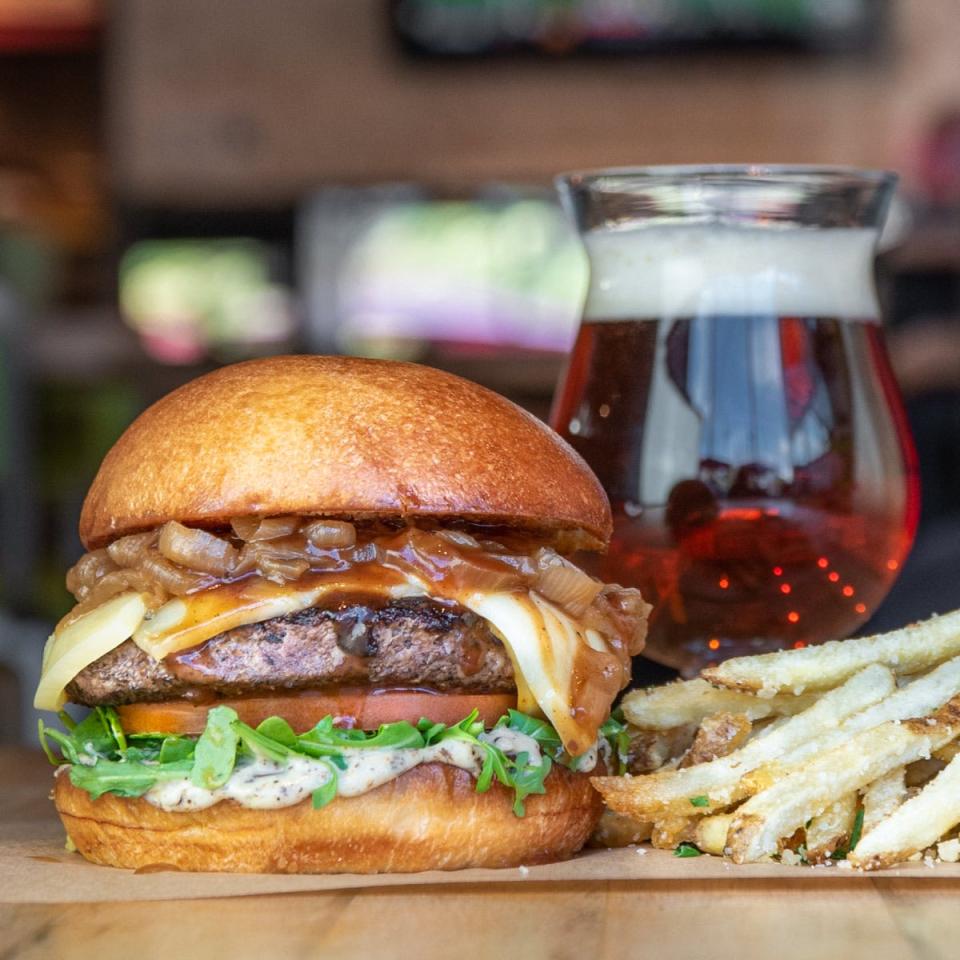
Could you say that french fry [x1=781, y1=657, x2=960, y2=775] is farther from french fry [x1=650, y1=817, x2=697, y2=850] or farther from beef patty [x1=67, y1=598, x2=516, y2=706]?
beef patty [x1=67, y1=598, x2=516, y2=706]

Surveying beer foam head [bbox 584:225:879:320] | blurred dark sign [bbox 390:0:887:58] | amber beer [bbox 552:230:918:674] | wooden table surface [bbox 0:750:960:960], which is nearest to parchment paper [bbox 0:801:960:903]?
wooden table surface [bbox 0:750:960:960]

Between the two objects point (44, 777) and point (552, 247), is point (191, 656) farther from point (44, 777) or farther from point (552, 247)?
point (552, 247)

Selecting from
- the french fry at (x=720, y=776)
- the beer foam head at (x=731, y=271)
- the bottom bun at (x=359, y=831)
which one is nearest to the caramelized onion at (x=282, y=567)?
the bottom bun at (x=359, y=831)

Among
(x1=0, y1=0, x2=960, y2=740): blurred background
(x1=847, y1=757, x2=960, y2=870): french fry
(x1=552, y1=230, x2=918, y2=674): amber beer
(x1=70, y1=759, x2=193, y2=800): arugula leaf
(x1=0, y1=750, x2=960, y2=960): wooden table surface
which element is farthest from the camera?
(x1=0, y1=0, x2=960, y2=740): blurred background

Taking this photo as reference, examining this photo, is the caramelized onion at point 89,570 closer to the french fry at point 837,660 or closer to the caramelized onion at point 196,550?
the caramelized onion at point 196,550

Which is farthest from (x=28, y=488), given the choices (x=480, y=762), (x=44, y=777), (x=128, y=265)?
(x=480, y=762)

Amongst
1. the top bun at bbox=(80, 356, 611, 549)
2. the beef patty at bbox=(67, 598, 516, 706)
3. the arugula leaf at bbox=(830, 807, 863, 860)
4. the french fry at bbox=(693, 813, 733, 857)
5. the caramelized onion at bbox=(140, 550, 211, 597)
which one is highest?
the top bun at bbox=(80, 356, 611, 549)
